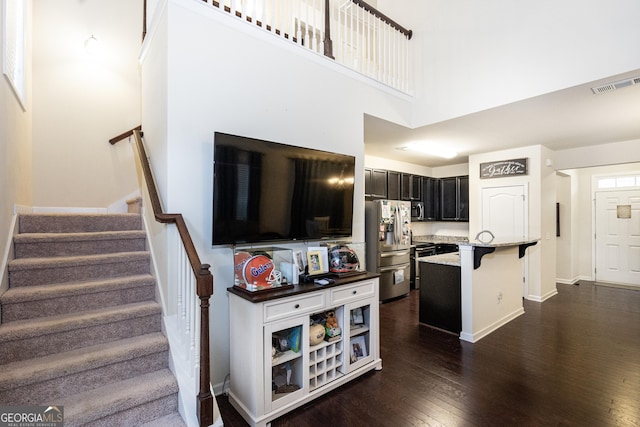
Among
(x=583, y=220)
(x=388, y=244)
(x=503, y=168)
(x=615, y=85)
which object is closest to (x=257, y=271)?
(x=388, y=244)

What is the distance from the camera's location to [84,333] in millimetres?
2016

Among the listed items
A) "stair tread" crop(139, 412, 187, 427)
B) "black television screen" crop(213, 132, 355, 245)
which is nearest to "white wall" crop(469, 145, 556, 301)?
"black television screen" crop(213, 132, 355, 245)

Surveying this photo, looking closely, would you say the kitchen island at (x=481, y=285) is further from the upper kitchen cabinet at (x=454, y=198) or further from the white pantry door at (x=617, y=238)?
the white pantry door at (x=617, y=238)

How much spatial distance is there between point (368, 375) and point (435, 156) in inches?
177

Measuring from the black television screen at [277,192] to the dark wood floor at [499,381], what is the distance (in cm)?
133

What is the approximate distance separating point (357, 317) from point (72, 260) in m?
2.35

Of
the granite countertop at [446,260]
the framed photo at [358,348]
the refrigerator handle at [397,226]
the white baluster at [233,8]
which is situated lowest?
the framed photo at [358,348]

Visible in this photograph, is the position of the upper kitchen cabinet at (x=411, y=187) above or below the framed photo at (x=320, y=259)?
above

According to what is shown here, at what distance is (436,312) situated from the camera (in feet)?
12.5

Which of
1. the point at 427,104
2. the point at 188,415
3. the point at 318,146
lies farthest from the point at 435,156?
the point at 188,415

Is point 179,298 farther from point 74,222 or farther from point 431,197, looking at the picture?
point 431,197

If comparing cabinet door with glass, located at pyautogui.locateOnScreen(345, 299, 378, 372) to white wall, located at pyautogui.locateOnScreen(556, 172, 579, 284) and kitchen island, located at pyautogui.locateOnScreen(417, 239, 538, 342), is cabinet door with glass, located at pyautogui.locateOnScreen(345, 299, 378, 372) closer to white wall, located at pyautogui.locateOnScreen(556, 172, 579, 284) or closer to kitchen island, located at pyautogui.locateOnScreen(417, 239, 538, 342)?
kitchen island, located at pyautogui.locateOnScreen(417, 239, 538, 342)

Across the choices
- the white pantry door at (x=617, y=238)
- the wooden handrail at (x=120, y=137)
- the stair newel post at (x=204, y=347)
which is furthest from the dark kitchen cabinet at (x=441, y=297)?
the white pantry door at (x=617, y=238)

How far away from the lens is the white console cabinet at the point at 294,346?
200 cm
